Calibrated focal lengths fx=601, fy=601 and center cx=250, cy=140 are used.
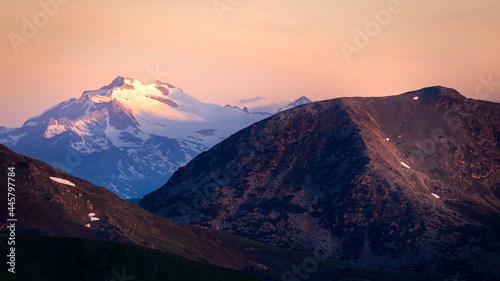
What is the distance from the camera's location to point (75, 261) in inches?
6629

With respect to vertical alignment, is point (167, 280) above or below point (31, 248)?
below

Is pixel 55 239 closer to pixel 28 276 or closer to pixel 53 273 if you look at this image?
pixel 53 273

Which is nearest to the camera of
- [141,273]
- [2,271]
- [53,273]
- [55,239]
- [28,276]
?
[2,271]

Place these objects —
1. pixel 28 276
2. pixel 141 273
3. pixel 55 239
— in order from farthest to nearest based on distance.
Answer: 1. pixel 141 273
2. pixel 55 239
3. pixel 28 276

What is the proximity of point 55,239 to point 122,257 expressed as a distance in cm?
2437

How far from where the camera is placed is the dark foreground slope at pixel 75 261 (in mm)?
150750

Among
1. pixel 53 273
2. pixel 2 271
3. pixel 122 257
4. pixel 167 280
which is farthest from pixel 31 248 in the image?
pixel 167 280

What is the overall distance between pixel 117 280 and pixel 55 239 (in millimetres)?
21568

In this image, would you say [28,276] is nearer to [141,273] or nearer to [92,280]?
[92,280]

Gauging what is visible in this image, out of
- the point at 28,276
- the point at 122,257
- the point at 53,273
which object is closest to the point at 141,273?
the point at 122,257

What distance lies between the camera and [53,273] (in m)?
158

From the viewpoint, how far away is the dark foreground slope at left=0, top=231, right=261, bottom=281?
151m

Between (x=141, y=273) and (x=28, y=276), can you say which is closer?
(x=28, y=276)

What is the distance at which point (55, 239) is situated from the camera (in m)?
174
